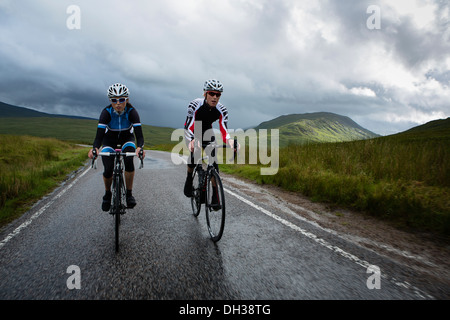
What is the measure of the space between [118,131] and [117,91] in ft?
2.55

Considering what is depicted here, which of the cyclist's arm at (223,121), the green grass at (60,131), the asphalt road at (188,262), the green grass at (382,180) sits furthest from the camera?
the green grass at (60,131)

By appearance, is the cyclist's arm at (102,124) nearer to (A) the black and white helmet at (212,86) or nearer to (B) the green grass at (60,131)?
(A) the black and white helmet at (212,86)

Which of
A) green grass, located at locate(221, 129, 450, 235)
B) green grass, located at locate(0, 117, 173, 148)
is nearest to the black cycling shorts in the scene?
green grass, located at locate(221, 129, 450, 235)

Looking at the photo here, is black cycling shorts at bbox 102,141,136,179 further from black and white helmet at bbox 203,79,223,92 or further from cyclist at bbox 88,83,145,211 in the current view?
black and white helmet at bbox 203,79,223,92

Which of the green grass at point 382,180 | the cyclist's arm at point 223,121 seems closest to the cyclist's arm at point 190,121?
the cyclist's arm at point 223,121

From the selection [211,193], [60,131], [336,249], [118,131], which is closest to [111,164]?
[118,131]

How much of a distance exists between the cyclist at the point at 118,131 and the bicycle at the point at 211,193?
3.72 ft

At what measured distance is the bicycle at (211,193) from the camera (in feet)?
12.2

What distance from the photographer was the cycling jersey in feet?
14.0

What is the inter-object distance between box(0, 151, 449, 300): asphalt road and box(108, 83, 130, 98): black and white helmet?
235 cm

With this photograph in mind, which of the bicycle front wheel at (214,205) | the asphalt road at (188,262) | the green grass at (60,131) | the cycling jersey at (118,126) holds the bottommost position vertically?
the asphalt road at (188,262)

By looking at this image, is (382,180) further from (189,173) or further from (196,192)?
(189,173)

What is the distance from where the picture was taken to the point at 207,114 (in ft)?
14.7

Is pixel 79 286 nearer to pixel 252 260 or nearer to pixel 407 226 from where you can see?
pixel 252 260
